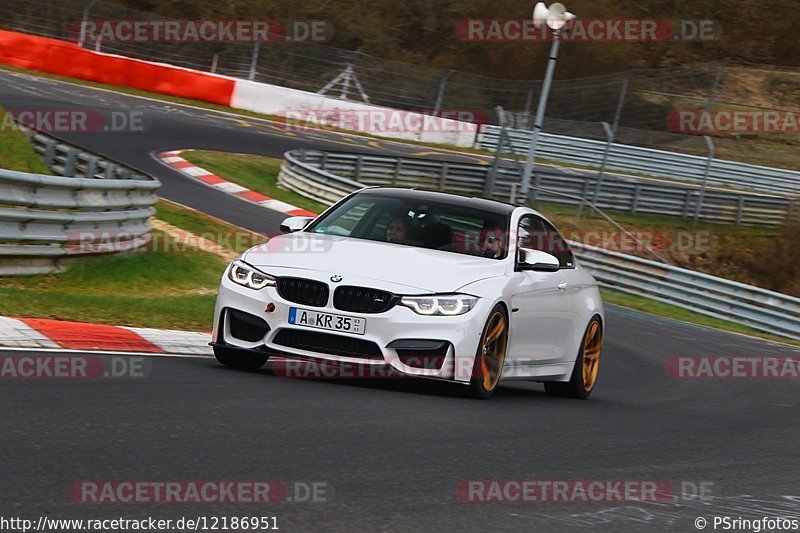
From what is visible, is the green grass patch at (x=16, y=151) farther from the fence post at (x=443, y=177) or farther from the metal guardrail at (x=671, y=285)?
the fence post at (x=443, y=177)

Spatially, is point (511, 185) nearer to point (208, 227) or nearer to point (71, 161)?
point (208, 227)

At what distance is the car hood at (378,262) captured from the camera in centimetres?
798

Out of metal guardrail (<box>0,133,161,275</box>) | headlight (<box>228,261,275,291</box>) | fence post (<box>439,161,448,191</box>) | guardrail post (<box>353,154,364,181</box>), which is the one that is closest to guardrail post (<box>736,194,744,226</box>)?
fence post (<box>439,161,448,191</box>)

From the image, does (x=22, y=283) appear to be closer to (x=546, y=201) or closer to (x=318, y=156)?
(x=318, y=156)

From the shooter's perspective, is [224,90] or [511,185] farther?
[224,90]

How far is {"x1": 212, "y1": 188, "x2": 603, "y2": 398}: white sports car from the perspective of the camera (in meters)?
7.85

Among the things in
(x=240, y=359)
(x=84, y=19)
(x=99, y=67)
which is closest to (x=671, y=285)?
(x=240, y=359)

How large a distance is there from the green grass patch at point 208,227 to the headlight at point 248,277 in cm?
790

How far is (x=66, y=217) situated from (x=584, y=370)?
5096mm

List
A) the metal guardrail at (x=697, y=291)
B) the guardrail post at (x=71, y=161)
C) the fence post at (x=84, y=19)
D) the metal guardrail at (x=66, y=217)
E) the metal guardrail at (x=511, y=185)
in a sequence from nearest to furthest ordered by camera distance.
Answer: the metal guardrail at (x=66, y=217) → the guardrail post at (x=71, y=161) → the metal guardrail at (x=697, y=291) → the metal guardrail at (x=511, y=185) → the fence post at (x=84, y=19)

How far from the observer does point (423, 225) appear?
899cm

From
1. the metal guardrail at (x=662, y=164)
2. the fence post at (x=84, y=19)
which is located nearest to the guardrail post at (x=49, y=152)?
the fence post at (x=84, y=19)

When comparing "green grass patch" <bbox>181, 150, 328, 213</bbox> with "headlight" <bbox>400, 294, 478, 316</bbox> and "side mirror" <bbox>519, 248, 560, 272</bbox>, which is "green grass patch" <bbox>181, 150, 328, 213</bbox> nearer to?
"side mirror" <bbox>519, 248, 560, 272</bbox>

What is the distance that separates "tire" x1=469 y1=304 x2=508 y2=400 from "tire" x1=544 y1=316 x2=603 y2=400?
1.68 meters
